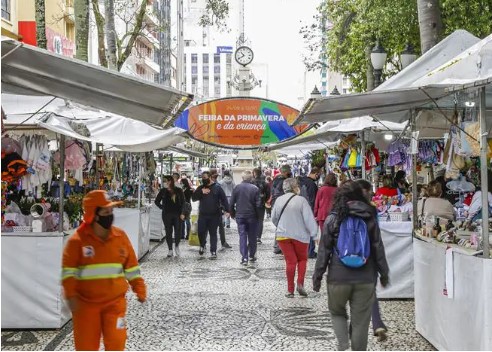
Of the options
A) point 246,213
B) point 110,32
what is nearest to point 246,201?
point 246,213

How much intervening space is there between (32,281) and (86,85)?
258cm

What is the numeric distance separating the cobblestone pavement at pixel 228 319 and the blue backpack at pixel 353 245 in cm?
175

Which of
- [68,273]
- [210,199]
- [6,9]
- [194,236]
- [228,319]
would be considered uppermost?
[6,9]

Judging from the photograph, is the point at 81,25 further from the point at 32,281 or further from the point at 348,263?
the point at 348,263

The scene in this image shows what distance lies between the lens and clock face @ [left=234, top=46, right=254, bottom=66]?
29125 mm

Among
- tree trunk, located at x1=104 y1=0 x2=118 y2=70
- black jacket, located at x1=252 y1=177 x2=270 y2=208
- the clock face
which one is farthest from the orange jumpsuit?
the clock face

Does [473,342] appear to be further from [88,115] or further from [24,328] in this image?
[88,115]

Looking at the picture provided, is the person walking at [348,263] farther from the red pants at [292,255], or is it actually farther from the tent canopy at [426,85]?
the red pants at [292,255]

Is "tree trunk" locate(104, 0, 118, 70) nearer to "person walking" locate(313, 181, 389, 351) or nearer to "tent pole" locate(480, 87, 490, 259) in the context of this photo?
"person walking" locate(313, 181, 389, 351)

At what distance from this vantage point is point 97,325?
514 cm

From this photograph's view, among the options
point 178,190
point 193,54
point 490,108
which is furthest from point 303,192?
point 193,54

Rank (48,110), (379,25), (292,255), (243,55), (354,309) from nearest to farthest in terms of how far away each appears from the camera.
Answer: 1. (354,309)
2. (48,110)
3. (292,255)
4. (379,25)
5. (243,55)

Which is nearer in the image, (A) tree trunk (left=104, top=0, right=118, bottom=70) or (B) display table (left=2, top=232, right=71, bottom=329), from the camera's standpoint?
(B) display table (left=2, top=232, right=71, bottom=329)

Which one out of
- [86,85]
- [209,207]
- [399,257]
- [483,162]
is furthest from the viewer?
[209,207]
